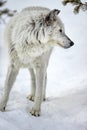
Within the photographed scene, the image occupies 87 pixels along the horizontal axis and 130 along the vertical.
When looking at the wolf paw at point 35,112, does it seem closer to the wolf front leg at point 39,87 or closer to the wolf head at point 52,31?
the wolf front leg at point 39,87

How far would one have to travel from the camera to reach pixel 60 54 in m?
11.9

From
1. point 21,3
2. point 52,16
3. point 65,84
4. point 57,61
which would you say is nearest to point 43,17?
point 52,16

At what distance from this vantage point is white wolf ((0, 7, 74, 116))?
6.86 meters

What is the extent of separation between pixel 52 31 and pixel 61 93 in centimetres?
248

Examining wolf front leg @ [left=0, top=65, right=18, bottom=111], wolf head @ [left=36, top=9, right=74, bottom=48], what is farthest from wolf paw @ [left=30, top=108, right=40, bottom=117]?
wolf head @ [left=36, top=9, right=74, bottom=48]

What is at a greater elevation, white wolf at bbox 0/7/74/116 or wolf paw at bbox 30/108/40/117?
white wolf at bbox 0/7/74/116

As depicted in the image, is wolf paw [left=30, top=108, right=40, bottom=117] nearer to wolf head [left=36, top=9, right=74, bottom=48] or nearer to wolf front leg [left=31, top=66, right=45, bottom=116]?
wolf front leg [left=31, top=66, right=45, bottom=116]

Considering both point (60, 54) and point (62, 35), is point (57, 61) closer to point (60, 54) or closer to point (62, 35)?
point (60, 54)

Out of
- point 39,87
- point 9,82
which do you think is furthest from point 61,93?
point 9,82

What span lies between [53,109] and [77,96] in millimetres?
1029

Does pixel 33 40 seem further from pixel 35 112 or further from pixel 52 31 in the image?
pixel 35 112

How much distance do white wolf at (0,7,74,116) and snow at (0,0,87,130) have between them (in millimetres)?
389

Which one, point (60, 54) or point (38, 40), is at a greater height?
point (38, 40)

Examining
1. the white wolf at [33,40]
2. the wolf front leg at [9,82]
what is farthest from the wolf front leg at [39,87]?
the wolf front leg at [9,82]
